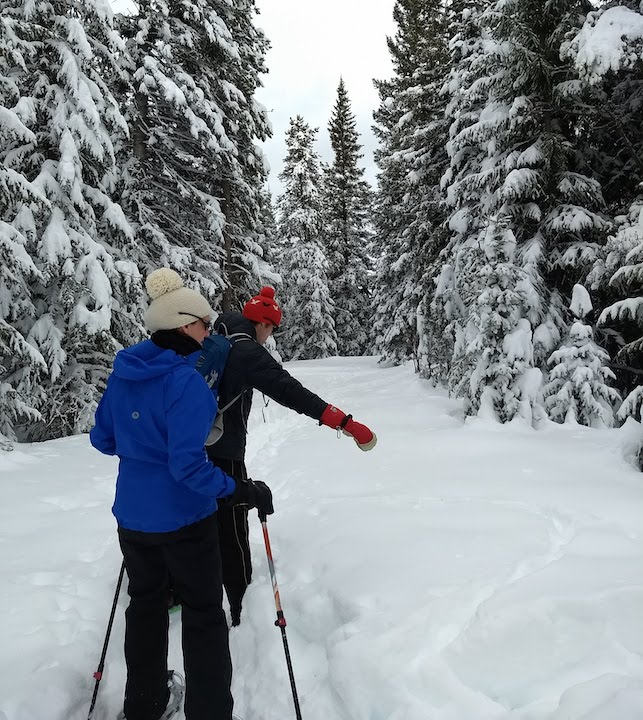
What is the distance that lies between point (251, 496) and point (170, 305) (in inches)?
46.4

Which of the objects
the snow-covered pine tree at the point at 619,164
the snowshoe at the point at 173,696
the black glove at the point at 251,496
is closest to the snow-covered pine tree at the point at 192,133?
the snow-covered pine tree at the point at 619,164

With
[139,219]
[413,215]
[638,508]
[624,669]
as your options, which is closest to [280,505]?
[638,508]

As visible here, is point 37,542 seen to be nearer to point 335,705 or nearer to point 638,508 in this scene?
point 335,705

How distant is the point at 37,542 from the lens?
16.4 feet

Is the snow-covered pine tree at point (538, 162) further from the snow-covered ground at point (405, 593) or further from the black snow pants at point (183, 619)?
the black snow pants at point (183, 619)

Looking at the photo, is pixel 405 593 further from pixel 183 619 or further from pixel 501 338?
pixel 501 338

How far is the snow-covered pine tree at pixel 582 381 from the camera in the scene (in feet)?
27.5

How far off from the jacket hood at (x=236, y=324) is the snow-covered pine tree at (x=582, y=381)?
647cm

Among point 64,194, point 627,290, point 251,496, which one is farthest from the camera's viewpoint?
point 64,194

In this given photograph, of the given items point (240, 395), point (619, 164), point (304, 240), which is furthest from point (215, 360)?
point (304, 240)

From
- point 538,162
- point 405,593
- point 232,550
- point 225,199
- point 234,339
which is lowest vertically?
point 405,593

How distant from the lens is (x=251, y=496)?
2971 millimetres

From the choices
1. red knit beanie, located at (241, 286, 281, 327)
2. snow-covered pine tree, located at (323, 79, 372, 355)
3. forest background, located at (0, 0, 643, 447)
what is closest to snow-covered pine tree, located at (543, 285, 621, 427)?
forest background, located at (0, 0, 643, 447)

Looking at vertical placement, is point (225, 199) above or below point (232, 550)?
above
